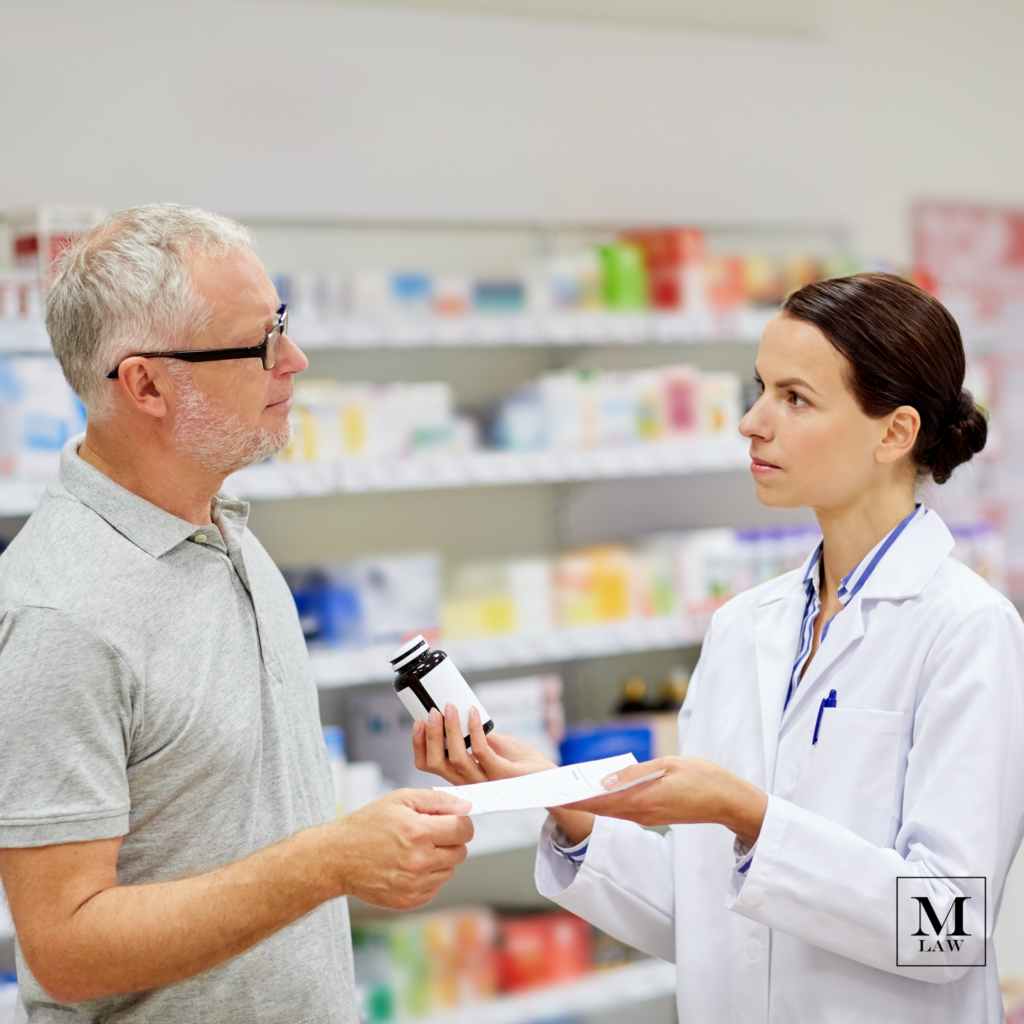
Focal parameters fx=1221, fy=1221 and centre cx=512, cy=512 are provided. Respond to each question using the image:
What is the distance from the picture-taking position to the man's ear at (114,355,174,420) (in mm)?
1579

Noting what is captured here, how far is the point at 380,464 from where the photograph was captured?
309 centimetres

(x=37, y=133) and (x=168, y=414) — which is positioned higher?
(x=37, y=133)

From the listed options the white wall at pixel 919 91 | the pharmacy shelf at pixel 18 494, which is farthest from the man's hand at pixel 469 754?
the white wall at pixel 919 91

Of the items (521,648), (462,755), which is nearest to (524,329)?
(521,648)

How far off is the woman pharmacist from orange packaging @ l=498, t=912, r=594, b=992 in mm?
1660

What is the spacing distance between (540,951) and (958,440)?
7.34ft

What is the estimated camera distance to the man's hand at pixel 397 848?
4.69ft

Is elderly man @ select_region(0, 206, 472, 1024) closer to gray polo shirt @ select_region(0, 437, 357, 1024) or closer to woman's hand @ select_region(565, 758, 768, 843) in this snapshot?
gray polo shirt @ select_region(0, 437, 357, 1024)

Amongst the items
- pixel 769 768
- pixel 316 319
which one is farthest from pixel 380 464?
pixel 769 768

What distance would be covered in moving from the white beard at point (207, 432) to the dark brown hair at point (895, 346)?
0.79 meters

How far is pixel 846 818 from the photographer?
5.22ft

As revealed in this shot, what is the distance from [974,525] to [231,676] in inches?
118

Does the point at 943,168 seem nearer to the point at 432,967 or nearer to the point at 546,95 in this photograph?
the point at 546,95

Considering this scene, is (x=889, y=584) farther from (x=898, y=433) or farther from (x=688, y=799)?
(x=688, y=799)
